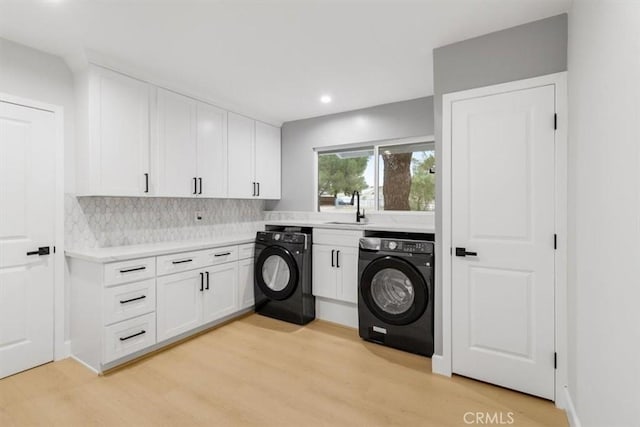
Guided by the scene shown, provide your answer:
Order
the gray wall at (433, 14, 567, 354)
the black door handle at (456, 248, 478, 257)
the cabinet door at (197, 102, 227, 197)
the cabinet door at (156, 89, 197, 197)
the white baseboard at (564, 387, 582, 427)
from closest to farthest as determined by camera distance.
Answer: the white baseboard at (564, 387, 582, 427) < the gray wall at (433, 14, 567, 354) < the black door handle at (456, 248, 478, 257) < the cabinet door at (156, 89, 197, 197) < the cabinet door at (197, 102, 227, 197)

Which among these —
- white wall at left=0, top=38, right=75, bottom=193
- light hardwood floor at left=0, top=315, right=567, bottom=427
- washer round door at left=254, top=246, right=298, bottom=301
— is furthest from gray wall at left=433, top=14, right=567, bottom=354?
white wall at left=0, top=38, right=75, bottom=193

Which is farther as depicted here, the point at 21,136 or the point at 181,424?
the point at 21,136

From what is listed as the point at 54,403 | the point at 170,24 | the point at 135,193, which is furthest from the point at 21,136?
the point at 54,403

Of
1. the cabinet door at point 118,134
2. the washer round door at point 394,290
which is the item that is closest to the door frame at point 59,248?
the cabinet door at point 118,134

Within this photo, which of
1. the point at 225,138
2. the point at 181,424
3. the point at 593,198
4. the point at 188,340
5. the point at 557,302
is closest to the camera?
the point at 593,198

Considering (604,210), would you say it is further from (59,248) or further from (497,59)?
(59,248)

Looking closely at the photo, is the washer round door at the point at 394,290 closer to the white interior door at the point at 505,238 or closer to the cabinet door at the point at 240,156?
the white interior door at the point at 505,238

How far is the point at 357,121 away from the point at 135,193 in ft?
8.25

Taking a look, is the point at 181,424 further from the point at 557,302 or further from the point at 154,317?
the point at 557,302

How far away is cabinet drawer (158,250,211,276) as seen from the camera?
9.13 ft

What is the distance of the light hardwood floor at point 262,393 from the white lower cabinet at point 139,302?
0.15 m

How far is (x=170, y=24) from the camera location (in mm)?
2090

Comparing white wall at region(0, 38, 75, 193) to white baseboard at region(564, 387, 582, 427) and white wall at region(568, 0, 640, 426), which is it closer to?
white wall at region(568, 0, 640, 426)

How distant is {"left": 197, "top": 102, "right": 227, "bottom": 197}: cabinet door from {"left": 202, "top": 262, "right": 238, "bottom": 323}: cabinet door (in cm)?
83
